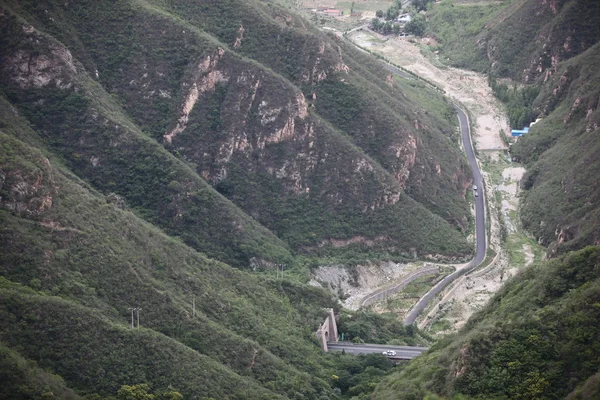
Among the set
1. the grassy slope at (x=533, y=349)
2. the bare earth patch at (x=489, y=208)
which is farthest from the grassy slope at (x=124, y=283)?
the bare earth patch at (x=489, y=208)

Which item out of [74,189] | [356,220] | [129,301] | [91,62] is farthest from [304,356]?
[91,62]

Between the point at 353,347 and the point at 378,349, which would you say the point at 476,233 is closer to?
the point at 353,347

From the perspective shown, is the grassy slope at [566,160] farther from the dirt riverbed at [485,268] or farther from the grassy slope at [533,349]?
the grassy slope at [533,349]

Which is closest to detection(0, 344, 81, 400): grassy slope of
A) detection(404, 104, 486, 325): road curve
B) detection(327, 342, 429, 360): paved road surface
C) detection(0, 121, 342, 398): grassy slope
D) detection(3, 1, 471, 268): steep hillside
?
detection(0, 121, 342, 398): grassy slope

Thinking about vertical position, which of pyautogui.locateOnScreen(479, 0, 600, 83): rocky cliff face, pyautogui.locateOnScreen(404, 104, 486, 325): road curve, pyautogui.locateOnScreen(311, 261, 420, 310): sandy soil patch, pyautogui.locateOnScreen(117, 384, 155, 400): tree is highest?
pyautogui.locateOnScreen(479, 0, 600, 83): rocky cliff face

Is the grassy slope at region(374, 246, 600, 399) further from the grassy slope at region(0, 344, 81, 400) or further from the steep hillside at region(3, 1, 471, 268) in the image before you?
the steep hillside at region(3, 1, 471, 268)

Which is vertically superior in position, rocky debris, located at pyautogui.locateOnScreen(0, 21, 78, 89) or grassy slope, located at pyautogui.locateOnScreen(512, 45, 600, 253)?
grassy slope, located at pyautogui.locateOnScreen(512, 45, 600, 253)

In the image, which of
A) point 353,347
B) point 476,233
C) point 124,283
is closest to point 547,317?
point 353,347
